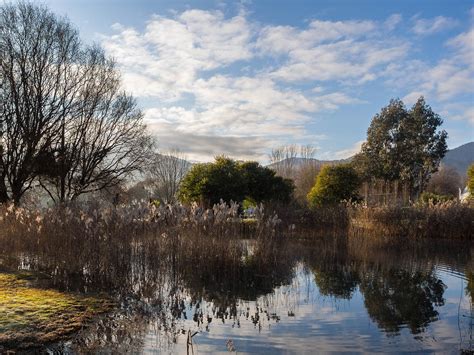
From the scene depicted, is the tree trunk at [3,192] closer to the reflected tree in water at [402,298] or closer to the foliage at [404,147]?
the reflected tree in water at [402,298]

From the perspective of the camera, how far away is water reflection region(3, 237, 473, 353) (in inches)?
174

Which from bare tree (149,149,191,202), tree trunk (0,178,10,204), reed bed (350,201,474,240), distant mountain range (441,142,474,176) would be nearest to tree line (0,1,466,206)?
tree trunk (0,178,10,204)

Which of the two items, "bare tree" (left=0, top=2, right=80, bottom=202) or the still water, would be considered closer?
the still water

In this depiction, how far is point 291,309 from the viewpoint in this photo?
575 centimetres

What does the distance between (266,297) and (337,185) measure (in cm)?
1767

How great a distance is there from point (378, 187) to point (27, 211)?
1095 inches

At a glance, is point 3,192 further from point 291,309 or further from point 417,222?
point 417,222

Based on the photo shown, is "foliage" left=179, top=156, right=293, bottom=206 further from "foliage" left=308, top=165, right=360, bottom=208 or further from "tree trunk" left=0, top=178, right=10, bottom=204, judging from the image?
"tree trunk" left=0, top=178, right=10, bottom=204

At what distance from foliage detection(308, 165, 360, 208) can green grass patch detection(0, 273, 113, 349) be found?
720 inches

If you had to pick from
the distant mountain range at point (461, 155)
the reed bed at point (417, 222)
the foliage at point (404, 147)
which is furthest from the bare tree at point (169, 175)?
the distant mountain range at point (461, 155)

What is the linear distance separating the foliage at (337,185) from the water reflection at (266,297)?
42.4ft

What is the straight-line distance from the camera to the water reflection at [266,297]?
174 inches

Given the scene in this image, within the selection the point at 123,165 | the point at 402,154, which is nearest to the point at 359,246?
the point at 123,165

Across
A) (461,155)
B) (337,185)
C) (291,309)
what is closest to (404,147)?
(337,185)
